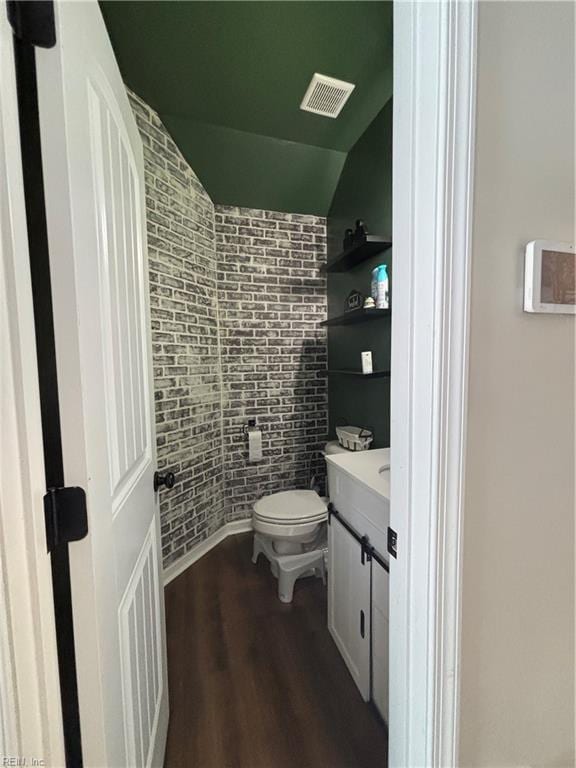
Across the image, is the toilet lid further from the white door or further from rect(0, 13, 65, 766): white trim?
rect(0, 13, 65, 766): white trim

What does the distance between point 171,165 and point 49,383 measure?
1958 mm

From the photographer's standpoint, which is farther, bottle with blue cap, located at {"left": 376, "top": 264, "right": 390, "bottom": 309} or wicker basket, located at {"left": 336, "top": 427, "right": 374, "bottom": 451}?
wicker basket, located at {"left": 336, "top": 427, "right": 374, "bottom": 451}

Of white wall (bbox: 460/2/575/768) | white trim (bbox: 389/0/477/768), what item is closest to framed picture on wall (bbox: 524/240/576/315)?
white wall (bbox: 460/2/575/768)

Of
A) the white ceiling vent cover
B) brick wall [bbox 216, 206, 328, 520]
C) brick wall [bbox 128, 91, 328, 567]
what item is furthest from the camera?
brick wall [bbox 216, 206, 328, 520]

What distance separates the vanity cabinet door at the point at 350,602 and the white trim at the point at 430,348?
1.74 feet

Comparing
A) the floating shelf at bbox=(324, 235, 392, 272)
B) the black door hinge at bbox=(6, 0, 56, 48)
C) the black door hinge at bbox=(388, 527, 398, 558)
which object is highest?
the floating shelf at bbox=(324, 235, 392, 272)

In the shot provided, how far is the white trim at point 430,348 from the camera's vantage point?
55cm

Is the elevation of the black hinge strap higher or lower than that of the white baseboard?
higher

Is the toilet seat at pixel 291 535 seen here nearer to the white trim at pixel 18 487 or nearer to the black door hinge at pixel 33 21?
the white trim at pixel 18 487

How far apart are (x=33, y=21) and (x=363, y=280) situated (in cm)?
187

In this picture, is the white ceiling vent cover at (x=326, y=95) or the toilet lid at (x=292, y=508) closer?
the white ceiling vent cover at (x=326, y=95)

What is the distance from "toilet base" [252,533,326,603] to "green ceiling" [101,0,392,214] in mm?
2515

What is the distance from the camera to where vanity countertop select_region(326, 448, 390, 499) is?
44.1 inches

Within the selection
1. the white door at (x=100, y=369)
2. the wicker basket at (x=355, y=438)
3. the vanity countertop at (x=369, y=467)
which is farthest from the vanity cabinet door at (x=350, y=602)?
the white door at (x=100, y=369)
